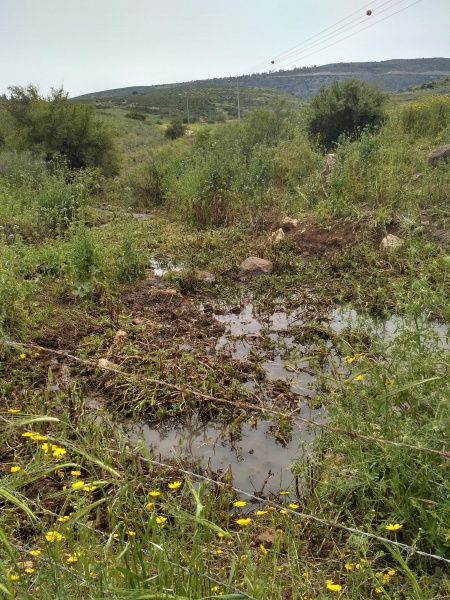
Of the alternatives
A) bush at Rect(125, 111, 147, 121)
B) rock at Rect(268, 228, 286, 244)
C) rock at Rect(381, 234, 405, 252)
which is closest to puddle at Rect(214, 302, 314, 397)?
rock at Rect(381, 234, 405, 252)

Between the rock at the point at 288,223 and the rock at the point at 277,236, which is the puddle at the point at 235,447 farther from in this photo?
the rock at the point at 288,223

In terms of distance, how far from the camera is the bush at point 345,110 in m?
14.6

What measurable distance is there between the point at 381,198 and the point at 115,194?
8081 millimetres

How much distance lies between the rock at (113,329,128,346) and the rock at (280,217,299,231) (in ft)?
13.8

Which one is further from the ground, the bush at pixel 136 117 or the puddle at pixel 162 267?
the bush at pixel 136 117

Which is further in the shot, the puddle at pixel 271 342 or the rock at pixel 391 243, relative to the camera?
the rock at pixel 391 243

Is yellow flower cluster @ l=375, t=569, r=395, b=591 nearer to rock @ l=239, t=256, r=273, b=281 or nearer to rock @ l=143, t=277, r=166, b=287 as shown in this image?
rock @ l=143, t=277, r=166, b=287

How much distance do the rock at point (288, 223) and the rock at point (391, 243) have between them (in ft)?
5.69

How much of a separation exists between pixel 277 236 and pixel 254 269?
110 centimetres

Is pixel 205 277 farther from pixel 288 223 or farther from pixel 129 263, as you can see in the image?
Answer: pixel 288 223

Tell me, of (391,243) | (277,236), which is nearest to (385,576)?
(391,243)

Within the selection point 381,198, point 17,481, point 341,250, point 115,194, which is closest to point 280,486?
point 17,481

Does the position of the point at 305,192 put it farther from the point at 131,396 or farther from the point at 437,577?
the point at 437,577

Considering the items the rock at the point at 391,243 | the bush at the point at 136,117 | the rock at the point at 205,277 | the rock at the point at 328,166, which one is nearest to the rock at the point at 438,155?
the rock at the point at 328,166
